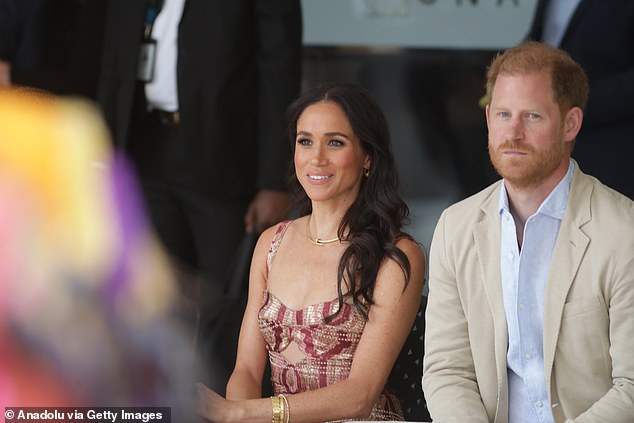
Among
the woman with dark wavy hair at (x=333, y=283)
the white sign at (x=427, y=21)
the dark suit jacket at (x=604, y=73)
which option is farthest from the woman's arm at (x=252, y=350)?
the white sign at (x=427, y=21)

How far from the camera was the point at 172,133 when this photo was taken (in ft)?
12.2

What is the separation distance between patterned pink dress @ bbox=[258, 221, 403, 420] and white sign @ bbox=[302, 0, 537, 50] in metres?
2.74

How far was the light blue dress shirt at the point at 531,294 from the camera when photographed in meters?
2.12

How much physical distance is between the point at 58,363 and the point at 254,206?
2.52m

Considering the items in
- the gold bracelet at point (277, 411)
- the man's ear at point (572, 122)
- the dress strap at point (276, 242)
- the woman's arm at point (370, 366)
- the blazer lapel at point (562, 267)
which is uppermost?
the man's ear at point (572, 122)

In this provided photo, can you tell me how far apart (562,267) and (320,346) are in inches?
29.1

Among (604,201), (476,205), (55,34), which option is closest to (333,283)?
(476,205)

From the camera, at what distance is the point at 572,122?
2090mm

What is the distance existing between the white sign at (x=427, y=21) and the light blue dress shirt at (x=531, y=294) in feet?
10.2

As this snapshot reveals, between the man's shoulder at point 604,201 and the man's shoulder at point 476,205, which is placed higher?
the man's shoulder at point 604,201

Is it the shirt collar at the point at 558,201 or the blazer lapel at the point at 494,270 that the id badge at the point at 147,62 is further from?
the shirt collar at the point at 558,201

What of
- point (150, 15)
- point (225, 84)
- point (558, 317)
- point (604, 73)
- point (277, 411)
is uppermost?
point (150, 15)

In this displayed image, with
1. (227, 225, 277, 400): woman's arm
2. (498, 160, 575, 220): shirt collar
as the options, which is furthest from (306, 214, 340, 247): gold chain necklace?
(498, 160, 575, 220): shirt collar

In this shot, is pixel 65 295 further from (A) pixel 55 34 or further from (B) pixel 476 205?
(A) pixel 55 34
